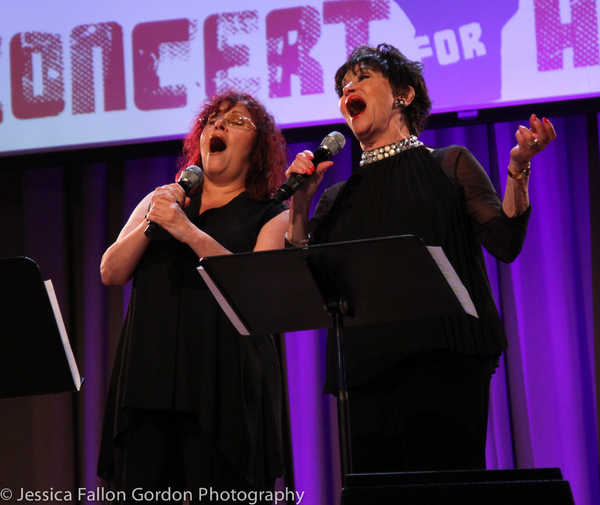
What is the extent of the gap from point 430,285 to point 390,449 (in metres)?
0.46

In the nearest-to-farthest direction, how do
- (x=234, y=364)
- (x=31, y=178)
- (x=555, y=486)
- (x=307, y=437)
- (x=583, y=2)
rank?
(x=555, y=486), (x=234, y=364), (x=583, y=2), (x=307, y=437), (x=31, y=178)

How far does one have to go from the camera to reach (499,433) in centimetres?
295

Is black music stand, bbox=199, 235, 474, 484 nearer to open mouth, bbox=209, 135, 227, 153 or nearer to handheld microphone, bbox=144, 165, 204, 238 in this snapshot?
handheld microphone, bbox=144, 165, 204, 238

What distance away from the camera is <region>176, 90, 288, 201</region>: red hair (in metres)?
2.04

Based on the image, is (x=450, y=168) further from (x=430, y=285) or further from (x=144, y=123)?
(x=144, y=123)

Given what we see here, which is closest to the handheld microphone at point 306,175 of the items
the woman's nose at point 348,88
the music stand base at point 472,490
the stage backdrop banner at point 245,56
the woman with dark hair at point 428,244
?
the woman with dark hair at point 428,244

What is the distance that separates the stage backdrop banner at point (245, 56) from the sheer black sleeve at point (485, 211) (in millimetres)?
1110

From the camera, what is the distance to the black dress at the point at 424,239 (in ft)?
5.26

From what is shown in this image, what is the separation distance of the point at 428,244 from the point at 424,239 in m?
0.02

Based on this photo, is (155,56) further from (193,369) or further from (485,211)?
(485,211)

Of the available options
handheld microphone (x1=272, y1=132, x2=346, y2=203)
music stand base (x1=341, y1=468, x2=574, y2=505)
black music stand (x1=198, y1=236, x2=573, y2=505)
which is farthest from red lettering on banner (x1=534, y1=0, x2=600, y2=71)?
music stand base (x1=341, y1=468, x2=574, y2=505)

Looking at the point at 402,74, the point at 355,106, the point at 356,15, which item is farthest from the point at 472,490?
the point at 356,15

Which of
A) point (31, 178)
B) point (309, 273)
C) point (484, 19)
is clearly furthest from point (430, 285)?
point (31, 178)

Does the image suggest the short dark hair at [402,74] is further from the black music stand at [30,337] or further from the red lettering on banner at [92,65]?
the red lettering on banner at [92,65]
